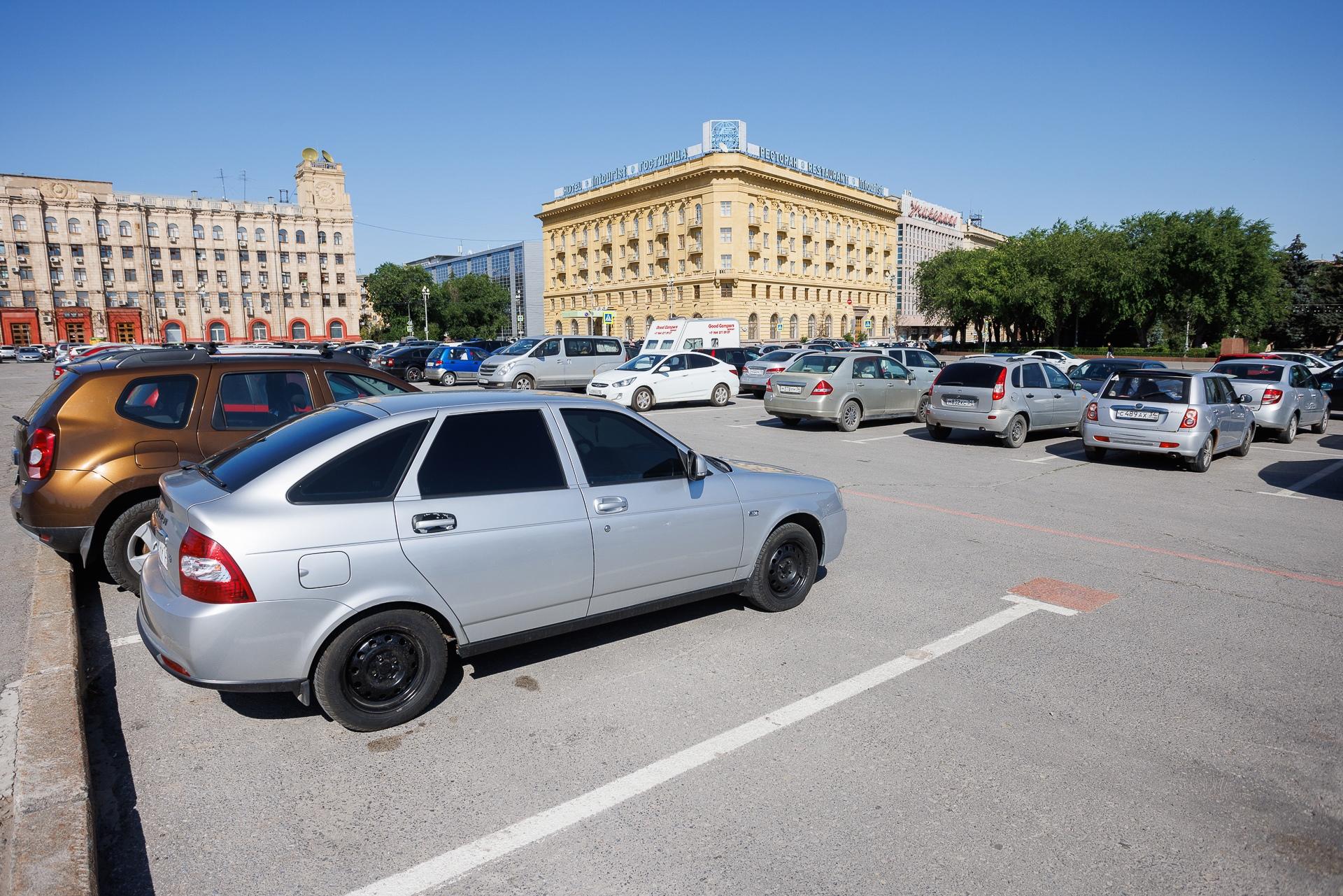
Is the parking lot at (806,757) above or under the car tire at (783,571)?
under

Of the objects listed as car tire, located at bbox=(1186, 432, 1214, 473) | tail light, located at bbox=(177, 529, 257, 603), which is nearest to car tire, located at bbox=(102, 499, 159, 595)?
tail light, located at bbox=(177, 529, 257, 603)

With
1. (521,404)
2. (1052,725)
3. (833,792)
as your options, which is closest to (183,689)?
(521,404)

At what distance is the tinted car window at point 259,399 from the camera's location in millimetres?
6324

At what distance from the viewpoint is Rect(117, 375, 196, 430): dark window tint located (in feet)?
19.5

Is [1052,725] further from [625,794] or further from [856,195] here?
[856,195]

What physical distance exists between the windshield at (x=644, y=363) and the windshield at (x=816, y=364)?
5.78 metres

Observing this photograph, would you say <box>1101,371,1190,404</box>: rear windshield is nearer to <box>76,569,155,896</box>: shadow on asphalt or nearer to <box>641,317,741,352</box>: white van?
<box>76,569,155,896</box>: shadow on asphalt

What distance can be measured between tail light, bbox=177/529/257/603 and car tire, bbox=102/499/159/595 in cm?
261

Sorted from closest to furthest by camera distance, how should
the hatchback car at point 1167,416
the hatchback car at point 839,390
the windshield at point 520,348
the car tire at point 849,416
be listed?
the hatchback car at point 1167,416
the hatchback car at point 839,390
the car tire at point 849,416
the windshield at point 520,348

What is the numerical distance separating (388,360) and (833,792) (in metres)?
31.5

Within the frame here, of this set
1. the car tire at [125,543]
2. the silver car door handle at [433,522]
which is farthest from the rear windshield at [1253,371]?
the car tire at [125,543]

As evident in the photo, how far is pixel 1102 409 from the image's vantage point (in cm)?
1273

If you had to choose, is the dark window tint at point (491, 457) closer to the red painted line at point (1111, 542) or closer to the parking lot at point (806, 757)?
the parking lot at point (806, 757)

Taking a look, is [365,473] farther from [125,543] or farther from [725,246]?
[725,246]
